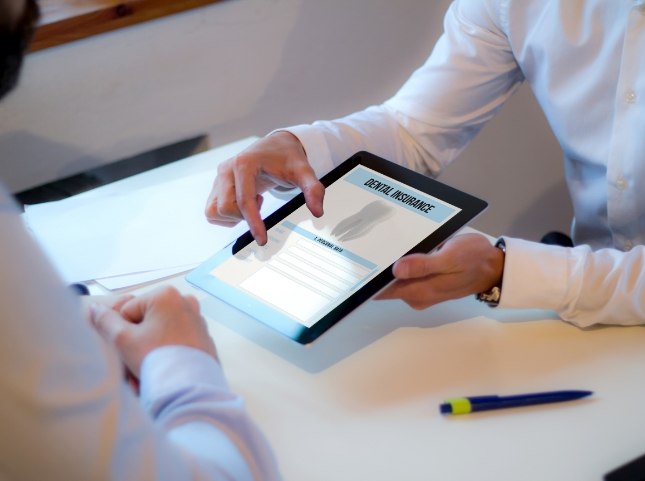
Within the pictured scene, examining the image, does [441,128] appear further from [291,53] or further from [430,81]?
[291,53]

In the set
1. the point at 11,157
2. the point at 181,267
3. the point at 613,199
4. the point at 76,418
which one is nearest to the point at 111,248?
the point at 181,267

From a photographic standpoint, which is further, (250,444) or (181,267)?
(181,267)

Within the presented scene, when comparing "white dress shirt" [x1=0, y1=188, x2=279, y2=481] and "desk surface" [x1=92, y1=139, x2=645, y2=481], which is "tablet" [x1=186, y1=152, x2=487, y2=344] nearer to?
"desk surface" [x1=92, y1=139, x2=645, y2=481]

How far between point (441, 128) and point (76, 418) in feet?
2.88

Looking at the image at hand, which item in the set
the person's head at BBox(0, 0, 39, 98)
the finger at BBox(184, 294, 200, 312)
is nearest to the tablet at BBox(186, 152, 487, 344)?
the finger at BBox(184, 294, 200, 312)

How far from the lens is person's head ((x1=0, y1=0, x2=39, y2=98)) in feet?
1.68

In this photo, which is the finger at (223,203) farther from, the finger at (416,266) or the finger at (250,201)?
the finger at (416,266)

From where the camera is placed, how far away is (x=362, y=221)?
3.03 feet

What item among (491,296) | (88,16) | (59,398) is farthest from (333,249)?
(88,16)

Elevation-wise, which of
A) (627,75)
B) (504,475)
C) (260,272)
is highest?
(627,75)

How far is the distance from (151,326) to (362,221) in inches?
11.9

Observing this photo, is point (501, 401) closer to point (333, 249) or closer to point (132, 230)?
point (333, 249)

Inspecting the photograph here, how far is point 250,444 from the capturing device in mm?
641

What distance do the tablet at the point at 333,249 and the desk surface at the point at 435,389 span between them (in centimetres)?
6
